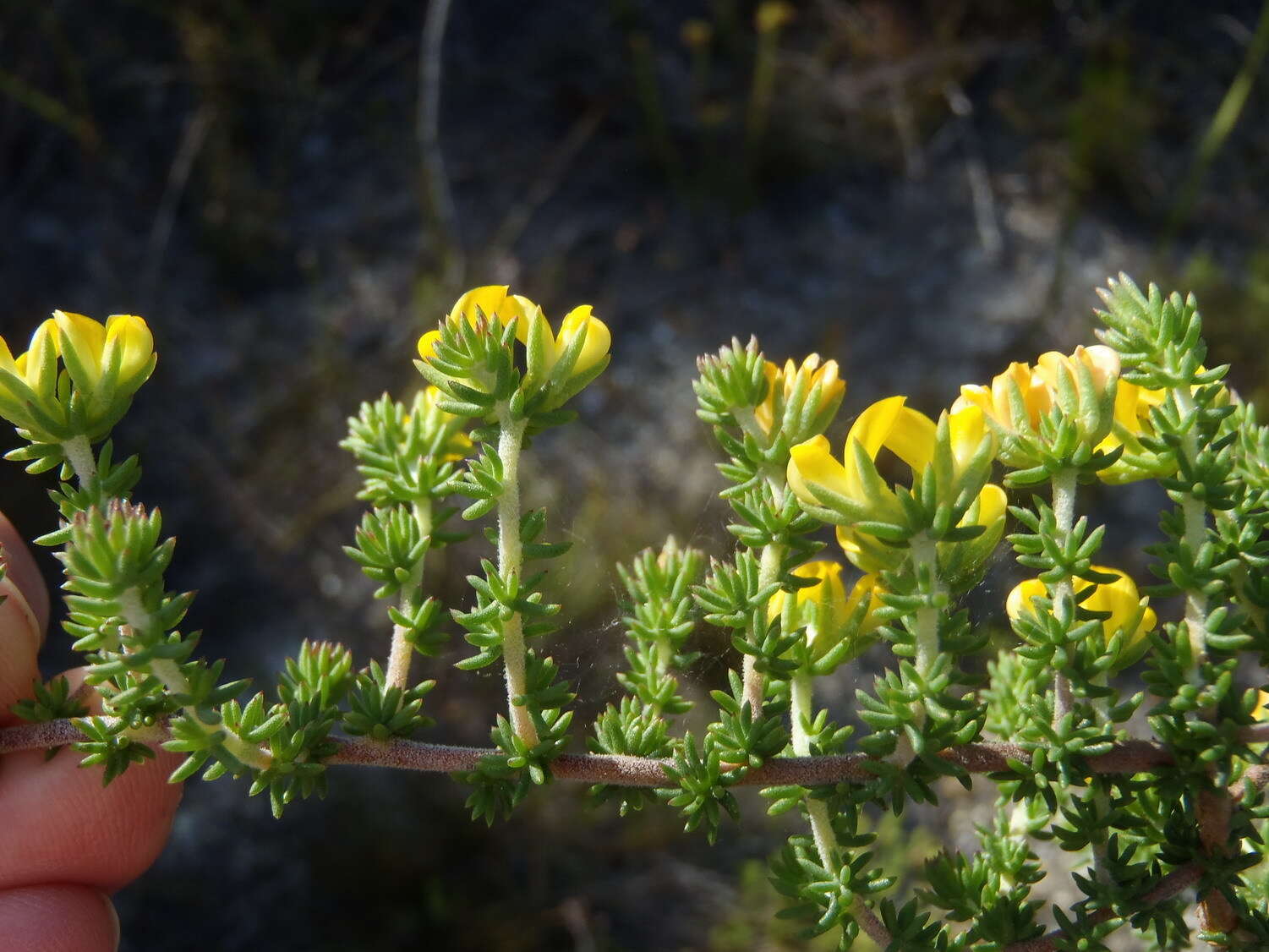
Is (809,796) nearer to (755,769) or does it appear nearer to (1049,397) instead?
(755,769)

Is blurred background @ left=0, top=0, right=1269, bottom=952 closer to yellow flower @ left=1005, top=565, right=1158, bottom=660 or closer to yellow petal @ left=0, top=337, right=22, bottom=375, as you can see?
yellow flower @ left=1005, top=565, right=1158, bottom=660

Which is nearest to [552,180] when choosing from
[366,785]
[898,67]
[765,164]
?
[765,164]

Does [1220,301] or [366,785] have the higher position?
[1220,301]

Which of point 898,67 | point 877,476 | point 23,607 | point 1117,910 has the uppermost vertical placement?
point 898,67

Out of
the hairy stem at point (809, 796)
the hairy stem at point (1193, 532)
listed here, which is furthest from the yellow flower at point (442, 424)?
the hairy stem at point (1193, 532)

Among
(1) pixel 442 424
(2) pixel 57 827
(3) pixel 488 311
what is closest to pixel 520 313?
(3) pixel 488 311

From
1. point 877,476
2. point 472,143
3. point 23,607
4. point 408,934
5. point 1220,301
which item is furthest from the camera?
point 472,143

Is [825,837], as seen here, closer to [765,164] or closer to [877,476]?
[877,476]

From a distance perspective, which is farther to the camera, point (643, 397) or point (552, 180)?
point (552, 180)
